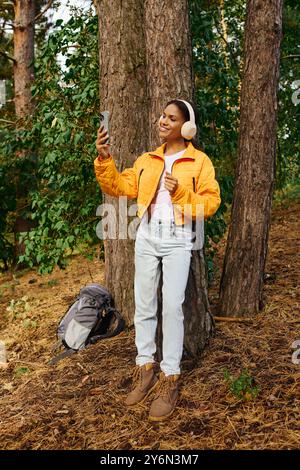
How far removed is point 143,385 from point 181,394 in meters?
0.29

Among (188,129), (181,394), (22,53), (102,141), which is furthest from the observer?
(22,53)

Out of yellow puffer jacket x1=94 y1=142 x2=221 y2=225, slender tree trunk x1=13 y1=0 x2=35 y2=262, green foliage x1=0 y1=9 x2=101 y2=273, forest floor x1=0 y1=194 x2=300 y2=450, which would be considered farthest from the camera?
slender tree trunk x1=13 y1=0 x2=35 y2=262

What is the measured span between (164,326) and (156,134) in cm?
151

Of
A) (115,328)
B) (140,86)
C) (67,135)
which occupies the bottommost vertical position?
(115,328)

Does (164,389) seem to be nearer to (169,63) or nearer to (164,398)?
(164,398)

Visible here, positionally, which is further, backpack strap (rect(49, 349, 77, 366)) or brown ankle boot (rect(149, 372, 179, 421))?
backpack strap (rect(49, 349, 77, 366))

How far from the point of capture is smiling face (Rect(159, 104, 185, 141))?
3.43m

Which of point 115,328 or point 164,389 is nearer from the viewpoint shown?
point 164,389

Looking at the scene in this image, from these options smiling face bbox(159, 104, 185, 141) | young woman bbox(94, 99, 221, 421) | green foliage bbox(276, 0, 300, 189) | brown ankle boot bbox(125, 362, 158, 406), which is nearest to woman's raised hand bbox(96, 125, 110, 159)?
young woman bbox(94, 99, 221, 421)

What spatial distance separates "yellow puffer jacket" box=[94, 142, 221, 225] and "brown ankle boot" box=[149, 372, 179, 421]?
3.68 feet

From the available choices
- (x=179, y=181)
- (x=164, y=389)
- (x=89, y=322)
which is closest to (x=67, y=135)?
(x=89, y=322)

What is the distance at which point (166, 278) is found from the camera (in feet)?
11.3

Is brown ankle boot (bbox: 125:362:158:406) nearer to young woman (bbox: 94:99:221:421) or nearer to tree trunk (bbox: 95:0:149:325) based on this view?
young woman (bbox: 94:99:221:421)
